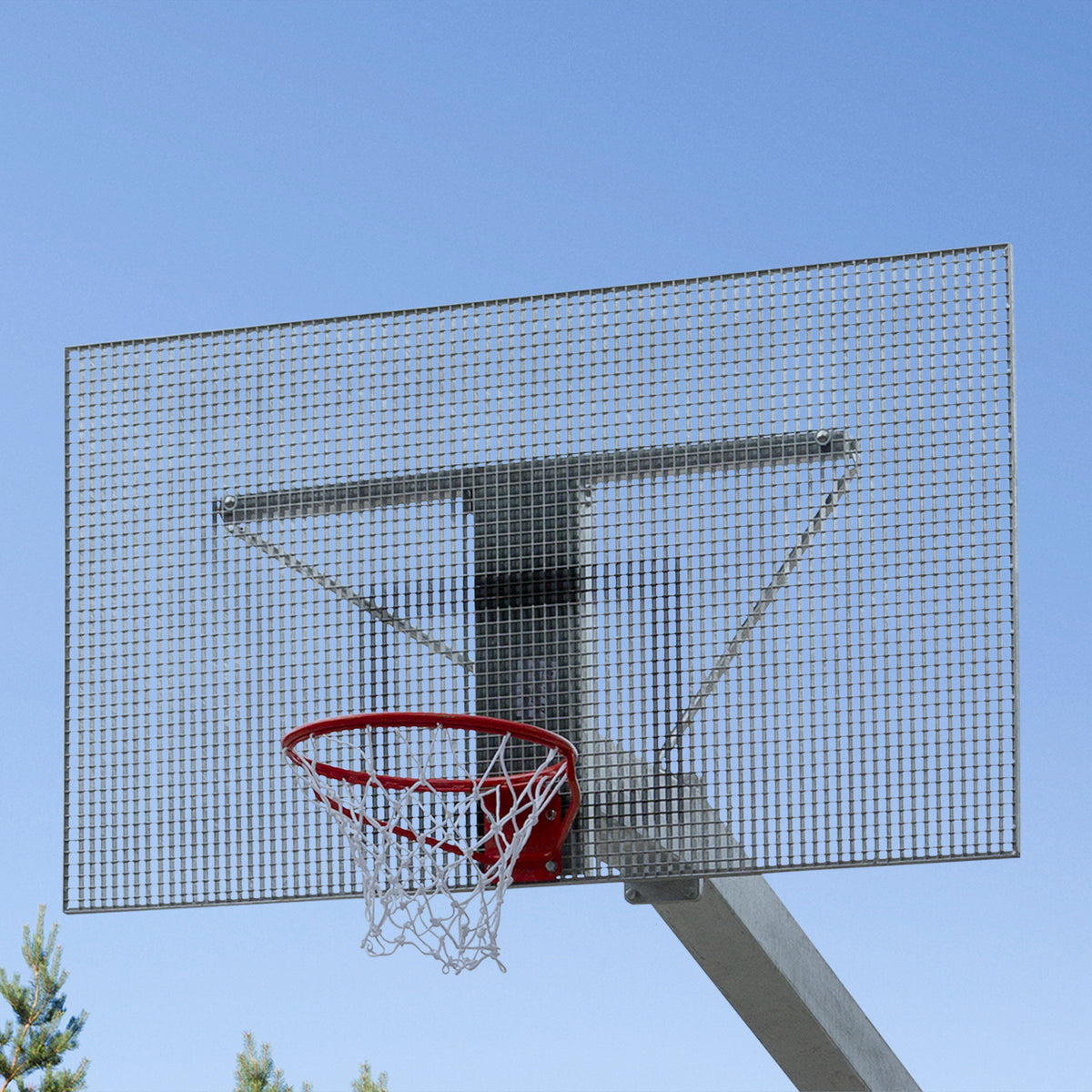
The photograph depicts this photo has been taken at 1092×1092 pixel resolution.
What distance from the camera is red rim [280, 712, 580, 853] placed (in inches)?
139

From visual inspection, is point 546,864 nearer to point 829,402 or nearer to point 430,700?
point 430,700

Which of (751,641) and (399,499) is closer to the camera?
(751,641)

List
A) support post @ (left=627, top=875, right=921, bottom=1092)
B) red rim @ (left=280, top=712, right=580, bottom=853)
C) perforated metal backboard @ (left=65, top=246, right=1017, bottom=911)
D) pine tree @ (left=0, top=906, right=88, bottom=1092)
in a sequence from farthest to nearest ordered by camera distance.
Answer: pine tree @ (left=0, top=906, right=88, bottom=1092) → support post @ (left=627, top=875, right=921, bottom=1092) → perforated metal backboard @ (left=65, top=246, right=1017, bottom=911) → red rim @ (left=280, top=712, right=580, bottom=853)

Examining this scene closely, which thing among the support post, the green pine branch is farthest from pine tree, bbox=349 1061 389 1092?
the support post

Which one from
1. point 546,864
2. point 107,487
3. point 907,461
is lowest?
point 546,864

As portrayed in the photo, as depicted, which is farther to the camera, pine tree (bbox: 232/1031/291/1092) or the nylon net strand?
pine tree (bbox: 232/1031/291/1092)

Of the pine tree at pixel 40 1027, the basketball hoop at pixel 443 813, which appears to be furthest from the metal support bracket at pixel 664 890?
the pine tree at pixel 40 1027

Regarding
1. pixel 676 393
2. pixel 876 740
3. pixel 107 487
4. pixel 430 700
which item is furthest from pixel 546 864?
pixel 107 487

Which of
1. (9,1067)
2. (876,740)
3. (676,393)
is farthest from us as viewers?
(9,1067)

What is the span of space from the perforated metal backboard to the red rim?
93mm

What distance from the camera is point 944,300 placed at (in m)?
3.85

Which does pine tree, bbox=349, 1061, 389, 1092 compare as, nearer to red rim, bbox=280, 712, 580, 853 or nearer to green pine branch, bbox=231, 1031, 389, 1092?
green pine branch, bbox=231, 1031, 389, 1092

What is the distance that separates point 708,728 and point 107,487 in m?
1.47

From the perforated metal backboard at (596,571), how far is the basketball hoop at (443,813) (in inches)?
3.2
